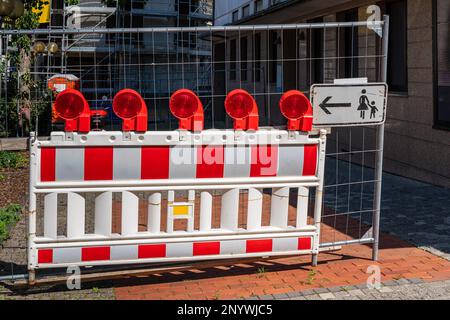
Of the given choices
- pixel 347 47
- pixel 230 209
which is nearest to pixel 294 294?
pixel 230 209

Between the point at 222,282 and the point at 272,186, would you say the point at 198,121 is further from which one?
the point at 222,282

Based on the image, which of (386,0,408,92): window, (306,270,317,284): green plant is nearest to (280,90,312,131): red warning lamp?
(306,270,317,284): green plant

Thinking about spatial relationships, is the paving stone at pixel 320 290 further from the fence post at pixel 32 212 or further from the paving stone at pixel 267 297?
the fence post at pixel 32 212

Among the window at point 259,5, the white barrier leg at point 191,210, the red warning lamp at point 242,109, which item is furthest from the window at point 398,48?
the window at point 259,5

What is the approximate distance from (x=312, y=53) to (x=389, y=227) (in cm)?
930

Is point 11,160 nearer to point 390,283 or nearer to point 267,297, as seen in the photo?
point 267,297

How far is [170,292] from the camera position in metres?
5.19

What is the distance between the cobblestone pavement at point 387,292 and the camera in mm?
5016

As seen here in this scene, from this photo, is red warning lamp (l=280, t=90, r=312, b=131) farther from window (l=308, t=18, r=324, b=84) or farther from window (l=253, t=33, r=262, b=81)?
window (l=253, t=33, r=262, b=81)

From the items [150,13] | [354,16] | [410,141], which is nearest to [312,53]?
[354,16]

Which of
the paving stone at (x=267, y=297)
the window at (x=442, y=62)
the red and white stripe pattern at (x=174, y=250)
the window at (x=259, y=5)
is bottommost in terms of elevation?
the paving stone at (x=267, y=297)

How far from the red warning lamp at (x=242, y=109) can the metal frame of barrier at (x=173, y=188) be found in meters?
0.08

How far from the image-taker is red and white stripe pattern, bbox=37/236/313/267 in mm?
5086

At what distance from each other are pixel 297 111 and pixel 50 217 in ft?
7.13
